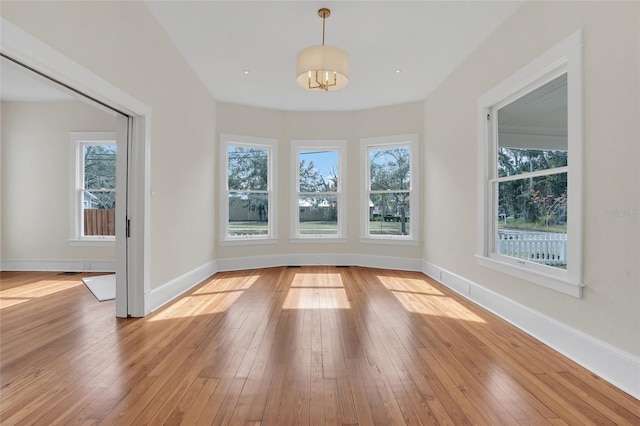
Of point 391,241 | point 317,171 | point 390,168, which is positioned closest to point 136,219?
point 317,171

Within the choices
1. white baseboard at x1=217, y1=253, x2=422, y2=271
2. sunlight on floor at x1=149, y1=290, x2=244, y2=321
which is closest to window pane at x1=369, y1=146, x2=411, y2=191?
white baseboard at x1=217, y1=253, x2=422, y2=271

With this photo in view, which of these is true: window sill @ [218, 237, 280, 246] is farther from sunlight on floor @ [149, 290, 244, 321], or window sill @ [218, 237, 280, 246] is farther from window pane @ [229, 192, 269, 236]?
sunlight on floor @ [149, 290, 244, 321]

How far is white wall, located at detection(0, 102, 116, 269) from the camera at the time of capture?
17.8ft

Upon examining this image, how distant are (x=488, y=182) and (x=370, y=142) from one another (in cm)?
267

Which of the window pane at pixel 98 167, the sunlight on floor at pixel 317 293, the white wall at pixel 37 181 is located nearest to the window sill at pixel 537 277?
the sunlight on floor at pixel 317 293

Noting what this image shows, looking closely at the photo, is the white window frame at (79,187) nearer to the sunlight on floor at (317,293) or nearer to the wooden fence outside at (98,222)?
the wooden fence outside at (98,222)

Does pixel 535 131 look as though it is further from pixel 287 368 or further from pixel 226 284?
pixel 226 284

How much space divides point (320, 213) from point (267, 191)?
1.08 m

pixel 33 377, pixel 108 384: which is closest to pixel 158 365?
pixel 108 384

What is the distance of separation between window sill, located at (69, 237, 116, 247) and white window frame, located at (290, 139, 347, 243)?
10.4 ft

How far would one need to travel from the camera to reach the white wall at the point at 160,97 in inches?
84.0

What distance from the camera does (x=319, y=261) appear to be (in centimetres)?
605

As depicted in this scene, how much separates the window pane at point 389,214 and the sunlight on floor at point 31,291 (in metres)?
4.72

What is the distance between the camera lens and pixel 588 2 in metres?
2.21
